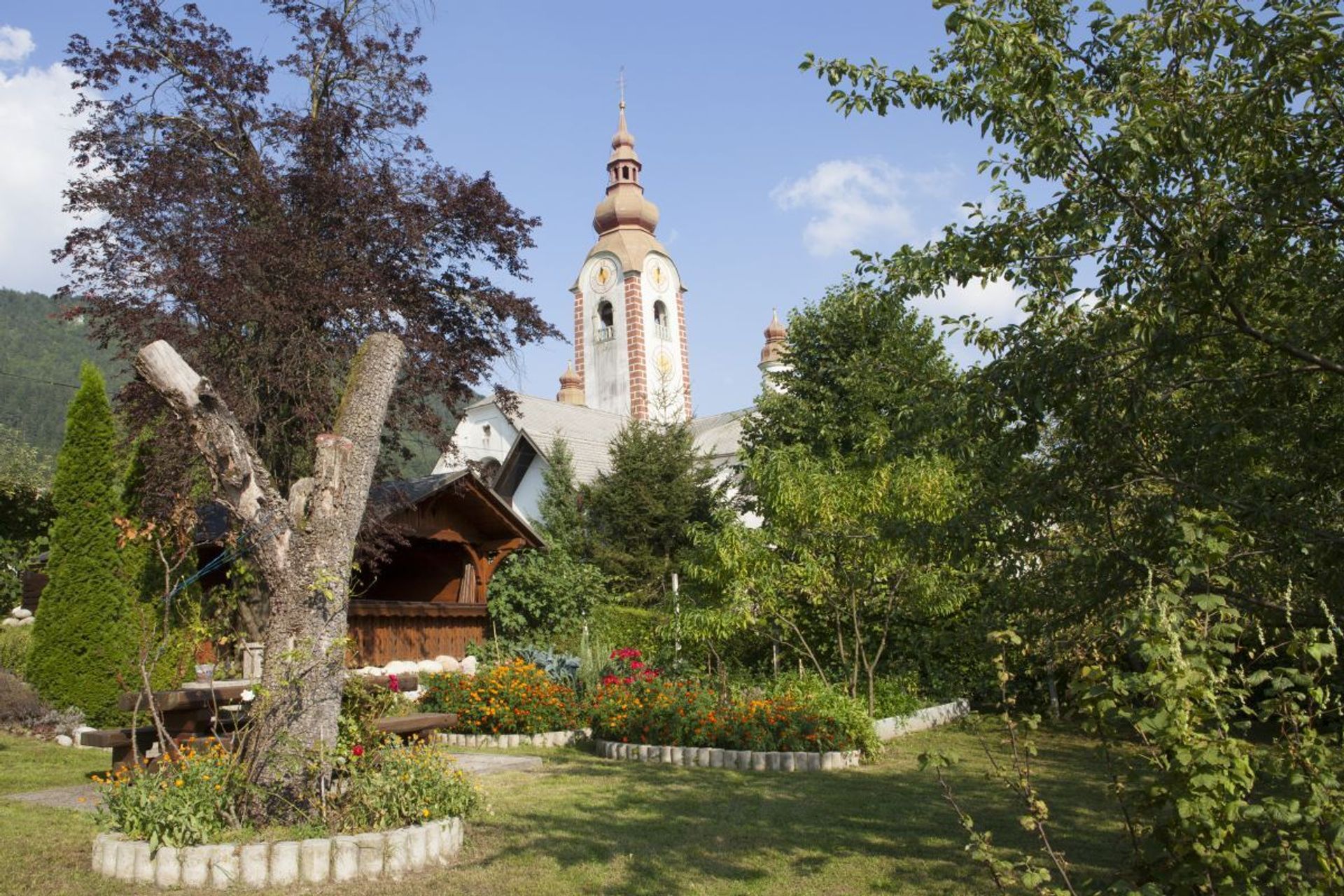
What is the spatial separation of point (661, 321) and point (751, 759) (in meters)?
44.2

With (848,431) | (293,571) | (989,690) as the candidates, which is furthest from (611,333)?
(293,571)

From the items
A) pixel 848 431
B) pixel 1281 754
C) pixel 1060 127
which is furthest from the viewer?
pixel 848 431

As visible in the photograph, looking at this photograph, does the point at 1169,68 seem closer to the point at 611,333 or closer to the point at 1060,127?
the point at 1060,127

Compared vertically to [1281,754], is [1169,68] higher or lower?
higher

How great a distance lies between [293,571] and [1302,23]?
5.64 meters

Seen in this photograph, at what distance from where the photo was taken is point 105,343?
12.9 m

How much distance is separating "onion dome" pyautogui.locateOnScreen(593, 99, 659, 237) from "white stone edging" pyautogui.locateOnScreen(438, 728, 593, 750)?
145ft

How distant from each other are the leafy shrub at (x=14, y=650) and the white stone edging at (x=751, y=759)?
30.4 ft

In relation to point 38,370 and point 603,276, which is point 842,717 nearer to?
point 603,276

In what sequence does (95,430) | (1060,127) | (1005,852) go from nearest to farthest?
1. (1060,127)
2. (1005,852)
3. (95,430)

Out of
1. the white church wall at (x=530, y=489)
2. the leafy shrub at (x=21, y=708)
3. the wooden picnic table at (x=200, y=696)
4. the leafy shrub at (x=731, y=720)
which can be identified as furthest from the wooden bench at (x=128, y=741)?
the white church wall at (x=530, y=489)

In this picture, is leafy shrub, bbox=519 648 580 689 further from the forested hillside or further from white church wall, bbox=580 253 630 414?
the forested hillside

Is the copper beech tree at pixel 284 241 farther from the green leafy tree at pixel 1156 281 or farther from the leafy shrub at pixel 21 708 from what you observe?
the green leafy tree at pixel 1156 281

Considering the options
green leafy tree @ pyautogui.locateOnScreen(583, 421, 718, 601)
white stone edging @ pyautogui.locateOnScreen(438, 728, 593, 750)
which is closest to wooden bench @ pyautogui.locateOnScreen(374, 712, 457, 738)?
white stone edging @ pyautogui.locateOnScreen(438, 728, 593, 750)
